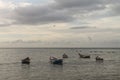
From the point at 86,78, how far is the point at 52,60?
124 feet

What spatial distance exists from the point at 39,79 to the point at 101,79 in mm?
11871

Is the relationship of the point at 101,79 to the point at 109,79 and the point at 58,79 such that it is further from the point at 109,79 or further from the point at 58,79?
the point at 58,79

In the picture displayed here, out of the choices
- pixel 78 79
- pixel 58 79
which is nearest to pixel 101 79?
pixel 78 79

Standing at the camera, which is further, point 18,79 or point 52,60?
point 52,60

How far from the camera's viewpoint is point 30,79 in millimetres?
48094

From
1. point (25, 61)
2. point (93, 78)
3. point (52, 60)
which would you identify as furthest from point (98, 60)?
point (93, 78)

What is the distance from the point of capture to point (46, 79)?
47.6m

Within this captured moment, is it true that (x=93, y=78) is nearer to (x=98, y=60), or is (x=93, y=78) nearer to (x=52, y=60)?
(x=52, y=60)

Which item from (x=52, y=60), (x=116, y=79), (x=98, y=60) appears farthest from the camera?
(x=98, y=60)

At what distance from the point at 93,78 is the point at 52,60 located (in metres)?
38.2

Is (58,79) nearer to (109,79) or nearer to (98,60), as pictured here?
(109,79)

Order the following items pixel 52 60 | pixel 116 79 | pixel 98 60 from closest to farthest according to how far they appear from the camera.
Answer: pixel 116 79 < pixel 52 60 < pixel 98 60

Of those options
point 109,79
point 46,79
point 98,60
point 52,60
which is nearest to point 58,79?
point 46,79

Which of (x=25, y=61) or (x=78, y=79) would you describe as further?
(x=25, y=61)
